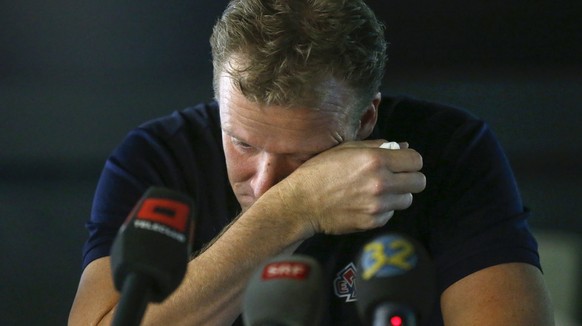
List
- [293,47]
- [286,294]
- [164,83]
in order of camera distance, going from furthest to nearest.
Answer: [164,83]
[293,47]
[286,294]

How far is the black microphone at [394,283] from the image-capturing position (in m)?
0.87

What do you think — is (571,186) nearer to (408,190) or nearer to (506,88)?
(506,88)

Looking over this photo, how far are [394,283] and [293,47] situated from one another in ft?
2.94

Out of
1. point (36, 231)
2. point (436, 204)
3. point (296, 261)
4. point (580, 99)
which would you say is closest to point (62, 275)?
point (36, 231)

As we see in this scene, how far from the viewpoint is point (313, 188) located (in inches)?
67.9

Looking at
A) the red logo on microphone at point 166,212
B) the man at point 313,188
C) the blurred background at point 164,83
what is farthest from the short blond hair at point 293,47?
the blurred background at point 164,83

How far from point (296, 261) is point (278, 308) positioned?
Result: 0.06 m

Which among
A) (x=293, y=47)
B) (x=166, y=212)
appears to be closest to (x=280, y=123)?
(x=293, y=47)

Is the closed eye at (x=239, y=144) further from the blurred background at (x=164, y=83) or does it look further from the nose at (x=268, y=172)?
the blurred background at (x=164, y=83)

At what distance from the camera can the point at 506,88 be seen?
2.80 metres

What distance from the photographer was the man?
1.69m

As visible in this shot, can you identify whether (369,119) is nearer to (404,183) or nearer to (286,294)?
(404,183)

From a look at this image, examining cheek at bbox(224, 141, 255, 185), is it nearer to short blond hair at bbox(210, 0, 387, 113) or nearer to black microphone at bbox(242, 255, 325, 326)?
short blond hair at bbox(210, 0, 387, 113)

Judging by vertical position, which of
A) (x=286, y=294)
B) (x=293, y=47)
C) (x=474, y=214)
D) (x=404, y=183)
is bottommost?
(x=474, y=214)
